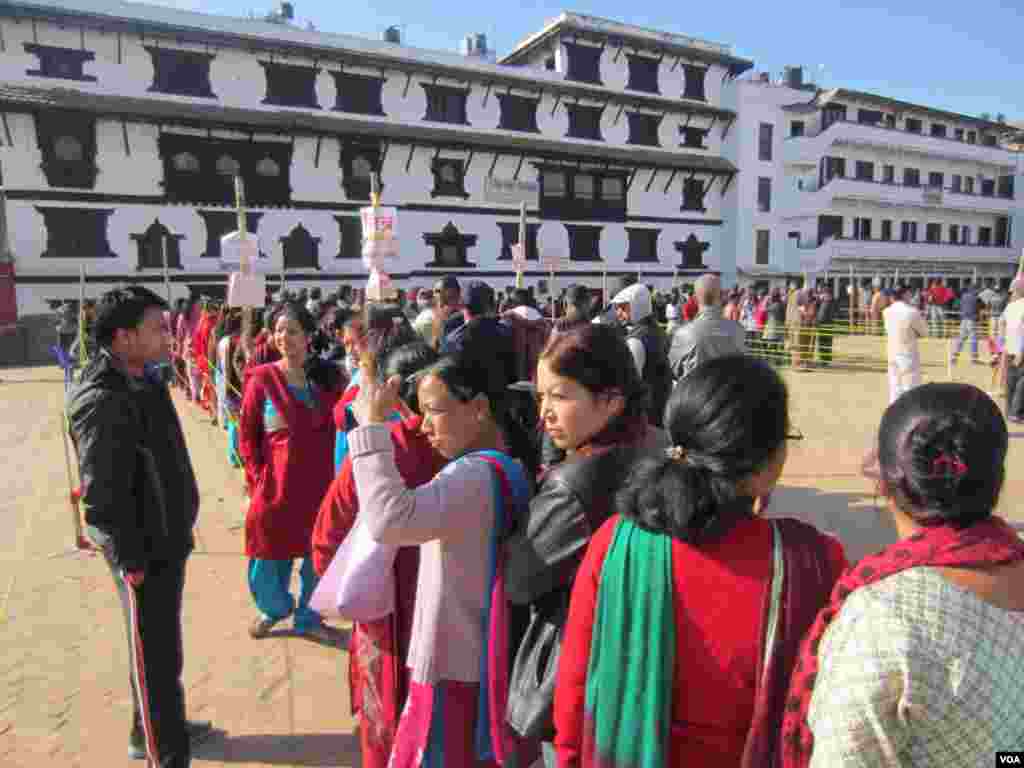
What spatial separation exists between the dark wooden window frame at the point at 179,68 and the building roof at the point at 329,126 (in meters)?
0.52

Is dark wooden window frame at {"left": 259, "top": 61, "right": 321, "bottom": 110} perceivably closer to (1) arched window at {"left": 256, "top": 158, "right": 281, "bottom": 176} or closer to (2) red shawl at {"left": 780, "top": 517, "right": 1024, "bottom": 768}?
(1) arched window at {"left": 256, "top": 158, "right": 281, "bottom": 176}

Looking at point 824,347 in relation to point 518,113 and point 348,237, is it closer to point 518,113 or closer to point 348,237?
point 348,237

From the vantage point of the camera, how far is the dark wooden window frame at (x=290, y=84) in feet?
70.9

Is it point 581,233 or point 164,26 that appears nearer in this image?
point 164,26

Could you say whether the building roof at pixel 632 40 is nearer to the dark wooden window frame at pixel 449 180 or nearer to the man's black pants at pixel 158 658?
the dark wooden window frame at pixel 449 180

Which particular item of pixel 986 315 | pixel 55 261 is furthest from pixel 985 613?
pixel 986 315

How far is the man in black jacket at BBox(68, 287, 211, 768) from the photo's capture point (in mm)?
2316

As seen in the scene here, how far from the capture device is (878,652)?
1014 millimetres

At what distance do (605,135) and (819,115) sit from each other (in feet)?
36.3

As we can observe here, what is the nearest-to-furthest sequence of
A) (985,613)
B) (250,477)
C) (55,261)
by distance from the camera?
(985,613)
(250,477)
(55,261)

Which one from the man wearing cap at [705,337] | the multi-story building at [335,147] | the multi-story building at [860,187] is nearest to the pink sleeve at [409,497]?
the man wearing cap at [705,337]

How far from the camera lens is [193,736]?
287 cm

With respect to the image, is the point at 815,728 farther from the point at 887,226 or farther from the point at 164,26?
the point at 887,226

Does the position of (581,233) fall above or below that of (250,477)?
above
